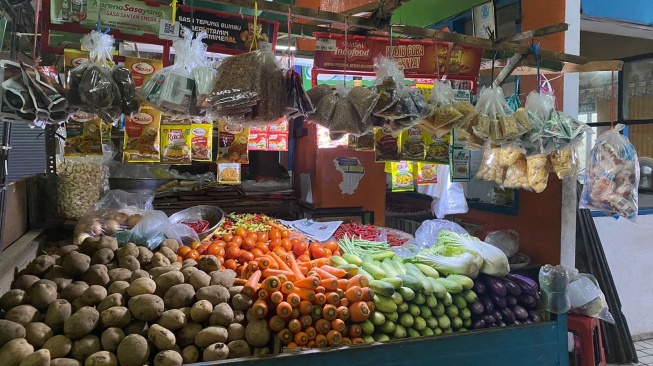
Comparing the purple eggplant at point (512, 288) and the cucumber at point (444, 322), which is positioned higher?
the purple eggplant at point (512, 288)

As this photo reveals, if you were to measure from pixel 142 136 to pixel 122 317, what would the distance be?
1551 millimetres

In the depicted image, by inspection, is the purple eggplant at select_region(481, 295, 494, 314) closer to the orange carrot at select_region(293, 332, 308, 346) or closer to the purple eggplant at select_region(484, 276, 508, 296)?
the purple eggplant at select_region(484, 276, 508, 296)

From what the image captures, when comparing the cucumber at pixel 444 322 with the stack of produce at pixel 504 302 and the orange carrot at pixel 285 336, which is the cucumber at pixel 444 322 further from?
the orange carrot at pixel 285 336

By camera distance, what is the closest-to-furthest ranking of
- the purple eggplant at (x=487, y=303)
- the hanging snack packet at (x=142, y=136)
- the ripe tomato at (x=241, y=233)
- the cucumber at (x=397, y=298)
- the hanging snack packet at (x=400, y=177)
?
1. the cucumber at (x=397, y=298)
2. the purple eggplant at (x=487, y=303)
3. the hanging snack packet at (x=142, y=136)
4. the ripe tomato at (x=241, y=233)
5. the hanging snack packet at (x=400, y=177)

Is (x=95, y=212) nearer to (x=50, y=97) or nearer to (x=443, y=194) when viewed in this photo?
(x=50, y=97)

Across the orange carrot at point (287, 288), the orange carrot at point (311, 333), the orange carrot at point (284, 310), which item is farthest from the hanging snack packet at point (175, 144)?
the orange carrot at point (311, 333)

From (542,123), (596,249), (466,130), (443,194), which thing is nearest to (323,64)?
(466,130)

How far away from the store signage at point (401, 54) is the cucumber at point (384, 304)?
144 cm

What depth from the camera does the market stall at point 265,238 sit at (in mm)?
2135

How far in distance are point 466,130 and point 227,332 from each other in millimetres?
2006

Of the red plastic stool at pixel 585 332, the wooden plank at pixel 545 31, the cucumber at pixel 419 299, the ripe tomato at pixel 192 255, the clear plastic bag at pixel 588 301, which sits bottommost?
the red plastic stool at pixel 585 332

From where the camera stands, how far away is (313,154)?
5.39 metres

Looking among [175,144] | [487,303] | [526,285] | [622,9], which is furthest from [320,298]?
[622,9]

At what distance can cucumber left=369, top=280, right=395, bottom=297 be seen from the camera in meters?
2.42
